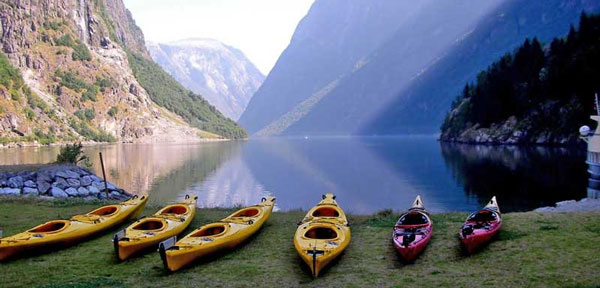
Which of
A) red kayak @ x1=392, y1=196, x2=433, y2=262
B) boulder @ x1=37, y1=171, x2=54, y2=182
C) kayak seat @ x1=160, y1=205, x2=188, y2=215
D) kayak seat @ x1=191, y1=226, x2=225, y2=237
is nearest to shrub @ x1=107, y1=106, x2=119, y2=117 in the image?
boulder @ x1=37, y1=171, x2=54, y2=182

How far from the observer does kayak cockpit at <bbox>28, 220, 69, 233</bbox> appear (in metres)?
15.0

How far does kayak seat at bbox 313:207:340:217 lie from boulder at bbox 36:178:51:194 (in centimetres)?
1876

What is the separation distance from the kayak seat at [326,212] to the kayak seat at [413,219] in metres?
2.76

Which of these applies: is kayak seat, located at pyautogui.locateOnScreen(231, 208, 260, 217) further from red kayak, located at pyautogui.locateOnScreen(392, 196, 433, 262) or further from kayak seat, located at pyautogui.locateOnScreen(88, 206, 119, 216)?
red kayak, located at pyautogui.locateOnScreen(392, 196, 433, 262)

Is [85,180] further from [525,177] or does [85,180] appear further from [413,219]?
[525,177]

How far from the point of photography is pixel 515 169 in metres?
50.9

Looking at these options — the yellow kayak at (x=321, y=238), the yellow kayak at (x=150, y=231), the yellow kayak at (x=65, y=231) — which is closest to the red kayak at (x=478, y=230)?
the yellow kayak at (x=321, y=238)

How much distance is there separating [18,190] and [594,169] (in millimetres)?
38047

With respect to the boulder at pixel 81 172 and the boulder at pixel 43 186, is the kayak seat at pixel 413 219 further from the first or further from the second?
→ the boulder at pixel 81 172

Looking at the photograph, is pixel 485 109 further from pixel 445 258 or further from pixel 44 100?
pixel 44 100

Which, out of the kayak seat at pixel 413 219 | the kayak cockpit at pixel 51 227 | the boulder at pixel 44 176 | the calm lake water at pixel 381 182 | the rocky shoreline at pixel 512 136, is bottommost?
the calm lake water at pixel 381 182

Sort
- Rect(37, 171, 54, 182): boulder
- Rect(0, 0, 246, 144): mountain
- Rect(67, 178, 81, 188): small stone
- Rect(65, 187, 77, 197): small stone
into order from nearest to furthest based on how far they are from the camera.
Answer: Rect(37, 171, 54, 182): boulder → Rect(65, 187, 77, 197): small stone → Rect(67, 178, 81, 188): small stone → Rect(0, 0, 246, 144): mountain

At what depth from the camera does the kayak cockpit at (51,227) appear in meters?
15.0

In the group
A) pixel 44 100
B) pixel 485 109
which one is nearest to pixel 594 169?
pixel 485 109
